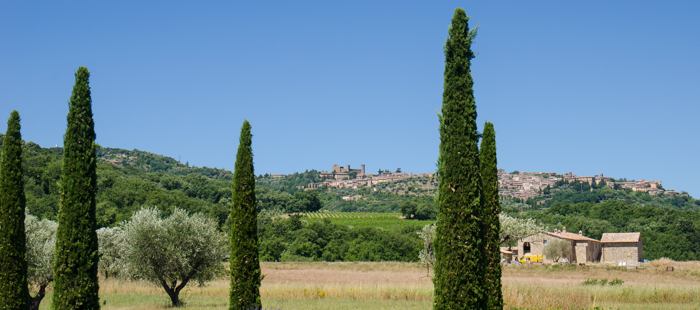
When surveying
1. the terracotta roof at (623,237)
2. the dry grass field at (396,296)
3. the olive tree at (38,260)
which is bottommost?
the dry grass field at (396,296)

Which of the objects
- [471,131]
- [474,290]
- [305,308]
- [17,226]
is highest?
[471,131]

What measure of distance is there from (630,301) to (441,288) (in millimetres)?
14266

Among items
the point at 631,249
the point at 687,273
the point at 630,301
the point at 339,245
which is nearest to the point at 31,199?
the point at 339,245

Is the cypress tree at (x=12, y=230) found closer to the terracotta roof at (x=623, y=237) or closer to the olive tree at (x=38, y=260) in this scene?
the olive tree at (x=38, y=260)

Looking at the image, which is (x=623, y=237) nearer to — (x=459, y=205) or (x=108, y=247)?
(x=108, y=247)

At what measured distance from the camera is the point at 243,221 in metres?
15.3

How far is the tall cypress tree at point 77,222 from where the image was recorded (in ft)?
43.2

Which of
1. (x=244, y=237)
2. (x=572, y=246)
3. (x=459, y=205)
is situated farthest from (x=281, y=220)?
(x=459, y=205)

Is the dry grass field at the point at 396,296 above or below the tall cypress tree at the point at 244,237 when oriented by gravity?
below

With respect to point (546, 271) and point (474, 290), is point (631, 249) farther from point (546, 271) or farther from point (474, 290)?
point (474, 290)

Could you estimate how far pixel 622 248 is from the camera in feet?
199

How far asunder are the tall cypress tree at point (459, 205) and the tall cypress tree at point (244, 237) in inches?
231

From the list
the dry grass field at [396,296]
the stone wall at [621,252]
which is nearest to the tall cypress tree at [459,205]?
the dry grass field at [396,296]

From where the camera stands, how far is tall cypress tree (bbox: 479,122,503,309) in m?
13.8
